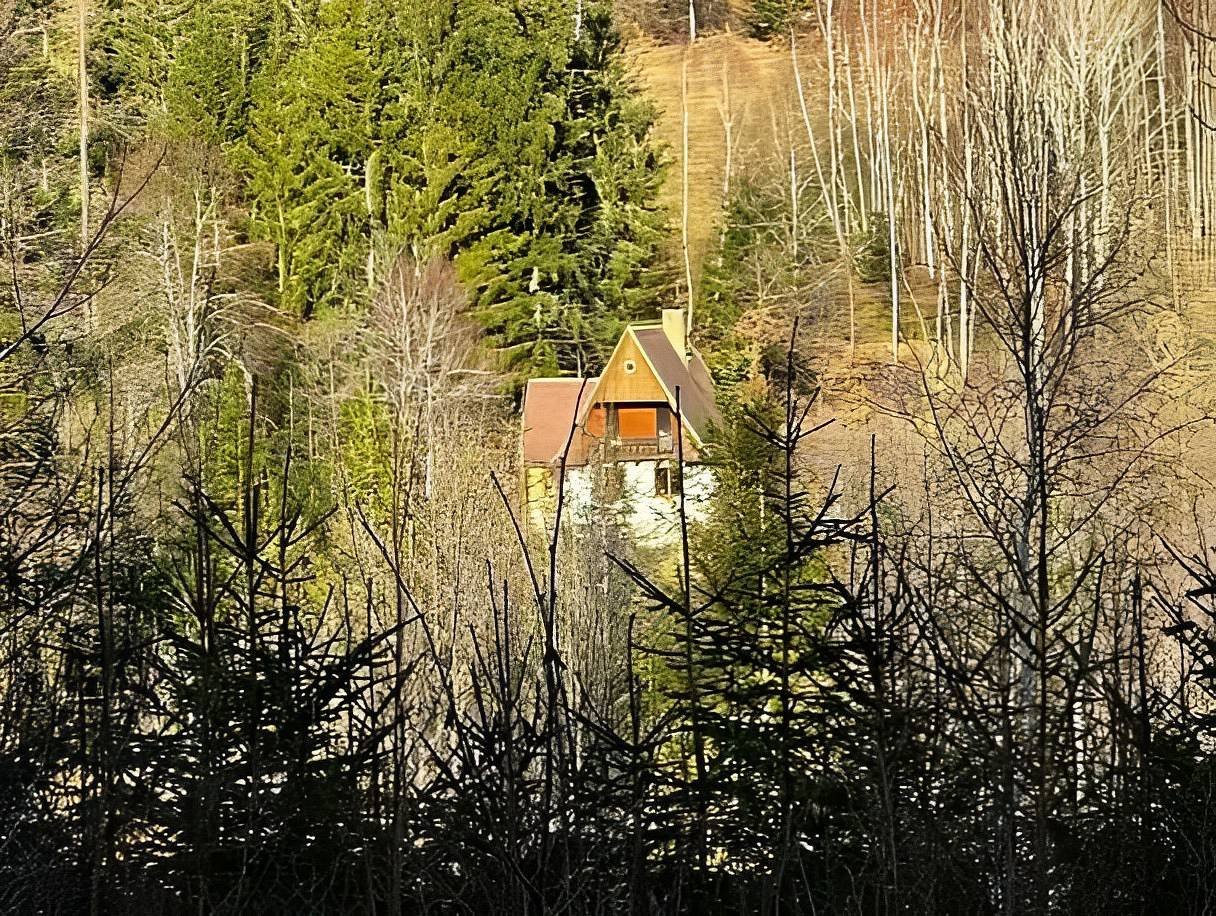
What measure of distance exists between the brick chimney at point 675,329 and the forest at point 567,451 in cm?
49

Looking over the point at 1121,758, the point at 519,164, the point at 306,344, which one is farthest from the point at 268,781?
the point at 519,164

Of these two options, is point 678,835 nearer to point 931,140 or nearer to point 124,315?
point 931,140

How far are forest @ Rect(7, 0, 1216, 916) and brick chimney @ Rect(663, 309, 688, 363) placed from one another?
0.49 metres

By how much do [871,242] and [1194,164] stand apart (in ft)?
15.0

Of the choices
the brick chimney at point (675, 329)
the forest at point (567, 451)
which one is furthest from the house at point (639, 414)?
the forest at point (567, 451)

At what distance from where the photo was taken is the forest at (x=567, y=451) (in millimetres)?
2477

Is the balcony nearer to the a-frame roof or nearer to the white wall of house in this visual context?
→ the white wall of house

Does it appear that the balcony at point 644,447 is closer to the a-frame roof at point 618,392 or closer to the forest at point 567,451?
the a-frame roof at point 618,392

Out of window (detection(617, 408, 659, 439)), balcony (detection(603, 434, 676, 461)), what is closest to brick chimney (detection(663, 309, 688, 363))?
window (detection(617, 408, 659, 439))

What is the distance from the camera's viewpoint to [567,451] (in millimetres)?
3268

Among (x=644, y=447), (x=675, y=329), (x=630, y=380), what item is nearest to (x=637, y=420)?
(x=644, y=447)

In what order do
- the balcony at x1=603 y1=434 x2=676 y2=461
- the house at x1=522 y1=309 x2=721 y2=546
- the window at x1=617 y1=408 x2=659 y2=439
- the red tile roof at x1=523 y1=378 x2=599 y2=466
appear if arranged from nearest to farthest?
the house at x1=522 y1=309 x2=721 y2=546 < the balcony at x1=603 y1=434 x2=676 y2=461 < the red tile roof at x1=523 y1=378 x2=599 y2=466 < the window at x1=617 y1=408 x2=659 y2=439

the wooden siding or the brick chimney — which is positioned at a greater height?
the brick chimney

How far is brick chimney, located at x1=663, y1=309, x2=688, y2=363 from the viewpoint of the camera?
21.5 meters
